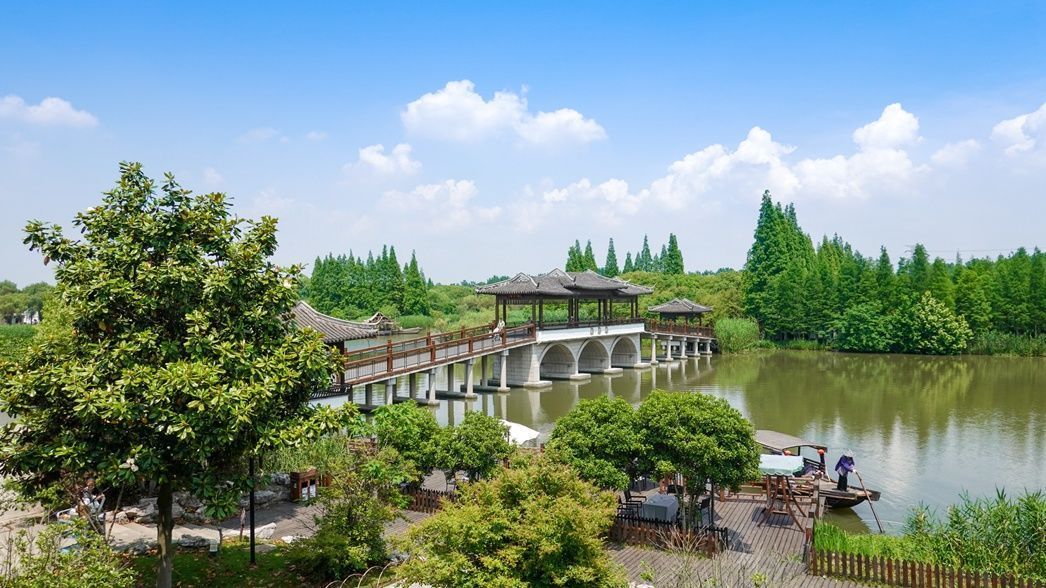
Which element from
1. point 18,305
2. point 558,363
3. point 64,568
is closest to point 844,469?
point 64,568

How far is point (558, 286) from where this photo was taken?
33594 millimetres

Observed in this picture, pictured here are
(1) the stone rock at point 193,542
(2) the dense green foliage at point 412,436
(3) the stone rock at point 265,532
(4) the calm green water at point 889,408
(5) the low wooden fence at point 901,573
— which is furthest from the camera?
(4) the calm green water at point 889,408

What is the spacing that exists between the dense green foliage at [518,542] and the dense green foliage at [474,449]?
376 cm

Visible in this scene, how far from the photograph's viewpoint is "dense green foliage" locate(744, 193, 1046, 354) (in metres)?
43.7

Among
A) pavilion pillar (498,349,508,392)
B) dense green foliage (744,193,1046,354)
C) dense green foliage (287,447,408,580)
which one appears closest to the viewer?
dense green foliage (287,447,408,580)

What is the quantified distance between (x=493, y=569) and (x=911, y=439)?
17.9 m

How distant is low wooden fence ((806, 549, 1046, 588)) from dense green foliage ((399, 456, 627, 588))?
3.60m

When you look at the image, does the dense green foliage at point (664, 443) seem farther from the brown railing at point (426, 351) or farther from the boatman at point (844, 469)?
the brown railing at point (426, 351)

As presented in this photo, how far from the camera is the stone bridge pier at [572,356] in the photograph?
32.5 meters

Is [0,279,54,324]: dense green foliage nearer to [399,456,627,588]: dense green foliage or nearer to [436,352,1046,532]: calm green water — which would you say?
[436,352,1046,532]: calm green water

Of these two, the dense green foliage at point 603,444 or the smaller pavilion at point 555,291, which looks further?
the smaller pavilion at point 555,291

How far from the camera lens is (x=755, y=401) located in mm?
27797

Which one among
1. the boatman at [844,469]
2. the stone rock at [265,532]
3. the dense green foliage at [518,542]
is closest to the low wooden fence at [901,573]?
the dense green foliage at [518,542]

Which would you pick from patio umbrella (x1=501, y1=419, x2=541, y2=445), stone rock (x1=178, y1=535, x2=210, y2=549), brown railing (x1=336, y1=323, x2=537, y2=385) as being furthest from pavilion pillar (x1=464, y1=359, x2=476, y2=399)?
stone rock (x1=178, y1=535, x2=210, y2=549)
